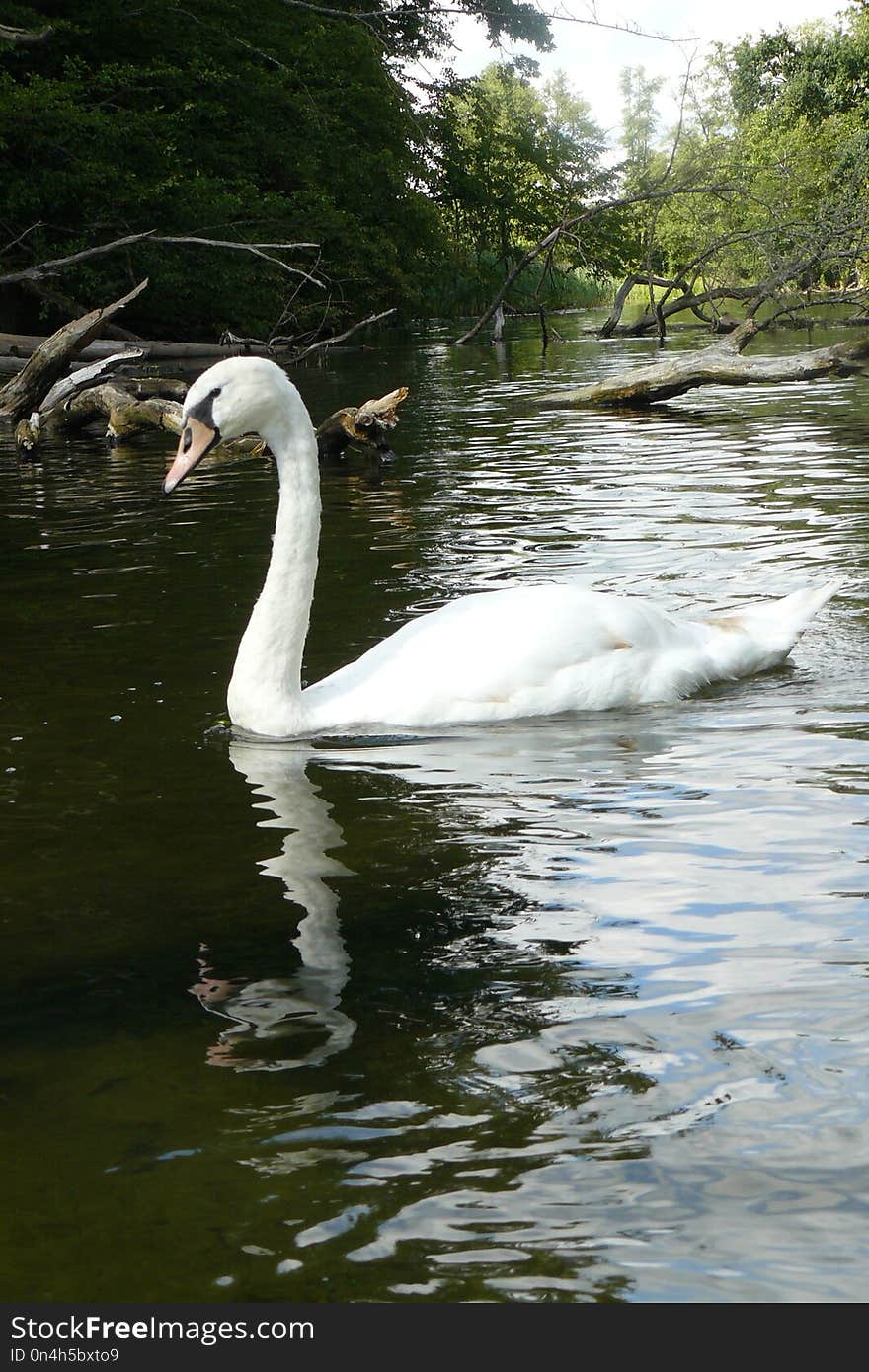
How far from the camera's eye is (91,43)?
32.2m

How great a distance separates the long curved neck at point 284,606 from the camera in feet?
18.0

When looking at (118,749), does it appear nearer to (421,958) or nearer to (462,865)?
(462,865)

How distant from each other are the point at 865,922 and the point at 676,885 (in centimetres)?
50

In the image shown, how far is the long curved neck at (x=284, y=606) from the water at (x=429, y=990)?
18cm

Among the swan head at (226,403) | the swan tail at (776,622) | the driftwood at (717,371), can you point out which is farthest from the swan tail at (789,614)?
the driftwood at (717,371)

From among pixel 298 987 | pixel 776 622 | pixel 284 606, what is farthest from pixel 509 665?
pixel 298 987

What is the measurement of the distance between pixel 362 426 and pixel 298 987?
11101 millimetres

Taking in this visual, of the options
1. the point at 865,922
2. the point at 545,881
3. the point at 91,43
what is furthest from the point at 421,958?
the point at 91,43

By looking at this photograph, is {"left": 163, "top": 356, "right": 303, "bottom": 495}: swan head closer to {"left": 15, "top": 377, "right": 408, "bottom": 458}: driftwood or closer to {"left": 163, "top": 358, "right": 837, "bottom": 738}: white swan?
{"left": 163, "top": 358, "right": 837, "bottom": 738}: white swan

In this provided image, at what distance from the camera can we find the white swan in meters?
5.38

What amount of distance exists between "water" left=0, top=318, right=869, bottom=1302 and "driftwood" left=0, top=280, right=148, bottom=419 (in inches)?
334

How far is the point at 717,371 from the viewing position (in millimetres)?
17391

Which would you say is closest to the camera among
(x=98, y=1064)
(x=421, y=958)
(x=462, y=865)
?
(x=98, y=1064)

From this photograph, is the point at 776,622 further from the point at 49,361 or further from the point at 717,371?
the point at 717,371
